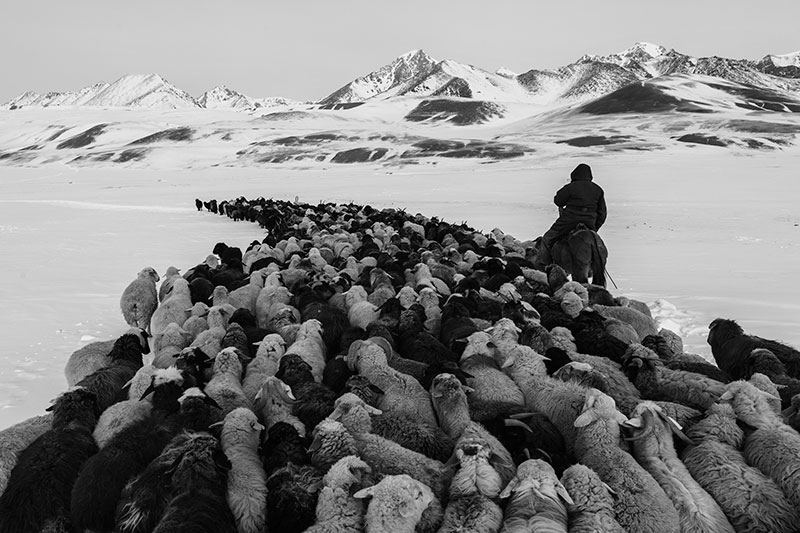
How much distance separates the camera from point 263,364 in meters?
6.13

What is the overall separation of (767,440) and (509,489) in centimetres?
195

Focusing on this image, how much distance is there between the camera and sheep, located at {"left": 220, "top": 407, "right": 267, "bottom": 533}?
3635 mm

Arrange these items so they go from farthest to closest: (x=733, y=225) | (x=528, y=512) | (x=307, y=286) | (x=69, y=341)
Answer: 1. (x=733, y=225)
2. (x=307, y=286)
3. (x=69, y=341)
4. (x=528, y=512)

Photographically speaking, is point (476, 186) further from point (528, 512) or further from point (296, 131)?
point (296, 131)

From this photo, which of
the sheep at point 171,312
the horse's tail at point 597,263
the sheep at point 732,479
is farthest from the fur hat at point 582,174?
the sheep at point 171,312

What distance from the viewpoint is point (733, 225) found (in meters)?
18.7

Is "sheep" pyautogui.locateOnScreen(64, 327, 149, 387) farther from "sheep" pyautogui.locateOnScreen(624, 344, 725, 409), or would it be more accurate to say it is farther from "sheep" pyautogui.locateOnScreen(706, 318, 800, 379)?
"sheep" pyautogui.locateOnScreen(706, 318, 800, 379)

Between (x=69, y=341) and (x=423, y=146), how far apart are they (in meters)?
73.3

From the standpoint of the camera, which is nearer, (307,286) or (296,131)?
(307,286)

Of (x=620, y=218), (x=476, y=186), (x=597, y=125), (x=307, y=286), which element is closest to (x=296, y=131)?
(x=597, y=125)

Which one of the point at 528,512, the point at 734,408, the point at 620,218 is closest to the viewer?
the point at 528,512

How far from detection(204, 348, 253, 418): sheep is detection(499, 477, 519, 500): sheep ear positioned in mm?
2434

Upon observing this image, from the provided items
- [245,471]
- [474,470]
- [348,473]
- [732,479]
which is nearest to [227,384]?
[245,471]

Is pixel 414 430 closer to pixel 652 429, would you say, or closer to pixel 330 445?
pixel 330 445
